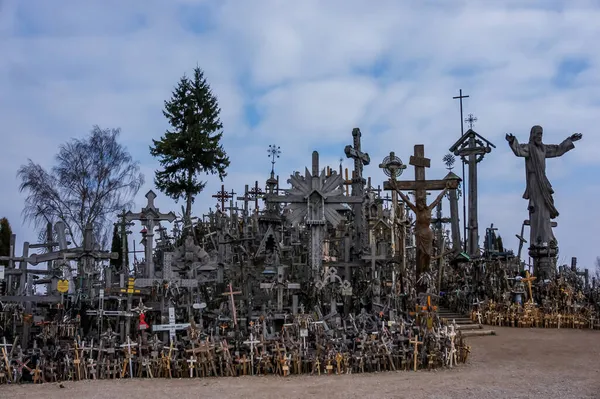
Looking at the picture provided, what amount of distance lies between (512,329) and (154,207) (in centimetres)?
1167

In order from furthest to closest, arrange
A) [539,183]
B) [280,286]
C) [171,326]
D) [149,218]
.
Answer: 1. [539,183]
2. [149,218]
3. [280,286]
4. [171,326]

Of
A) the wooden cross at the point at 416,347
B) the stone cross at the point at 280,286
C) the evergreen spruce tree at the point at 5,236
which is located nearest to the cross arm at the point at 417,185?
the stone cross at the point at 280,286

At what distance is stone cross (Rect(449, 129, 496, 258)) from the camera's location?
26.7m

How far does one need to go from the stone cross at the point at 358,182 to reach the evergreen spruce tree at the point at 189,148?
46.5 feet

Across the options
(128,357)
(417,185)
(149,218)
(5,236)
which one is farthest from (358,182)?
(5,236)

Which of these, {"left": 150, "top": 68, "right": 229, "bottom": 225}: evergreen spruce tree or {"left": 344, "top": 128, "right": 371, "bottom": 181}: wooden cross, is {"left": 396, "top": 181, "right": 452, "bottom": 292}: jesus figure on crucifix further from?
{"left": 150, "top": 68, "right": 229, "bottom": 225}: evergreen spruce tree

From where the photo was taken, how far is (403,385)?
34.0 ft

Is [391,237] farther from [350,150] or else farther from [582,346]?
[582,346]

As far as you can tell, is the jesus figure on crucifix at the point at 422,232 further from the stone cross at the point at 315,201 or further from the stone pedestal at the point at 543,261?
the stone pedestal at the point at 543,261

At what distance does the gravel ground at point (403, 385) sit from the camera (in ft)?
31.9

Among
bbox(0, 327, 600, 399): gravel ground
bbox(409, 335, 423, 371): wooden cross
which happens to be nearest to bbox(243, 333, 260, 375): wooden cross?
bbox(0, 327, 600, 399): gravel ground

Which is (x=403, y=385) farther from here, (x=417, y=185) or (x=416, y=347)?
(x=417, y=185)

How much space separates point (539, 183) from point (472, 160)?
4.90m

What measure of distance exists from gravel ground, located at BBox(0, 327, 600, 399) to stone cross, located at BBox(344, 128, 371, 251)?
589 cm
